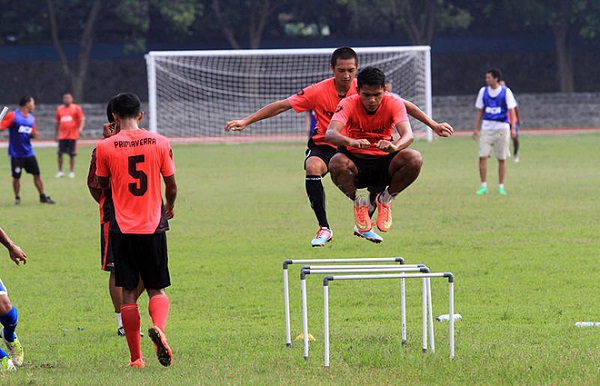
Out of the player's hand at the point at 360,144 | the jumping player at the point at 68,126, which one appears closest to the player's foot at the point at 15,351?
the player's hand at the point at 360,144

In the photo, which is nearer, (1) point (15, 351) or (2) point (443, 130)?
(1) point (15, 351)

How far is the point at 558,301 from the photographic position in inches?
462

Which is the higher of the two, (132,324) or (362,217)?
(362,217)

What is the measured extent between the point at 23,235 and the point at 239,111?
26786mm

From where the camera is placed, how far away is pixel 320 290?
13.0m

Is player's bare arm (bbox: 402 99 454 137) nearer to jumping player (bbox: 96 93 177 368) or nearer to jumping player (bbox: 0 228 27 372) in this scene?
jumping player (bbox: 96 93 177 368)

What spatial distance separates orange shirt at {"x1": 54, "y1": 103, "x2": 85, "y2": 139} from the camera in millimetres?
27797

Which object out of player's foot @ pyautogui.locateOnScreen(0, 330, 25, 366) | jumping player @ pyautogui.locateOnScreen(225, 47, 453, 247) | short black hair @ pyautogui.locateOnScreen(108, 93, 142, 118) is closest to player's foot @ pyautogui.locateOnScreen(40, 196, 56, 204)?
jumping player @ pyautogui.locateOnScreen(225, 47, 453, 247)

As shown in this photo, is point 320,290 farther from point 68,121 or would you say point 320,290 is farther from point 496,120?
point 68,121

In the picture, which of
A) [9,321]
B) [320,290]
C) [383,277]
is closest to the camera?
[383,277]

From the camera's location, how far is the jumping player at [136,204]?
8.32m

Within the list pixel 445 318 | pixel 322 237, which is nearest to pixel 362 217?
pixel 322 237

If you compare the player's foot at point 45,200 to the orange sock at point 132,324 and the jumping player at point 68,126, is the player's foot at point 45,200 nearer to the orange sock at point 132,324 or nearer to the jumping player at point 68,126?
the jumping player at point 68,126

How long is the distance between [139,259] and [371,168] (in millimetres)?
2406
